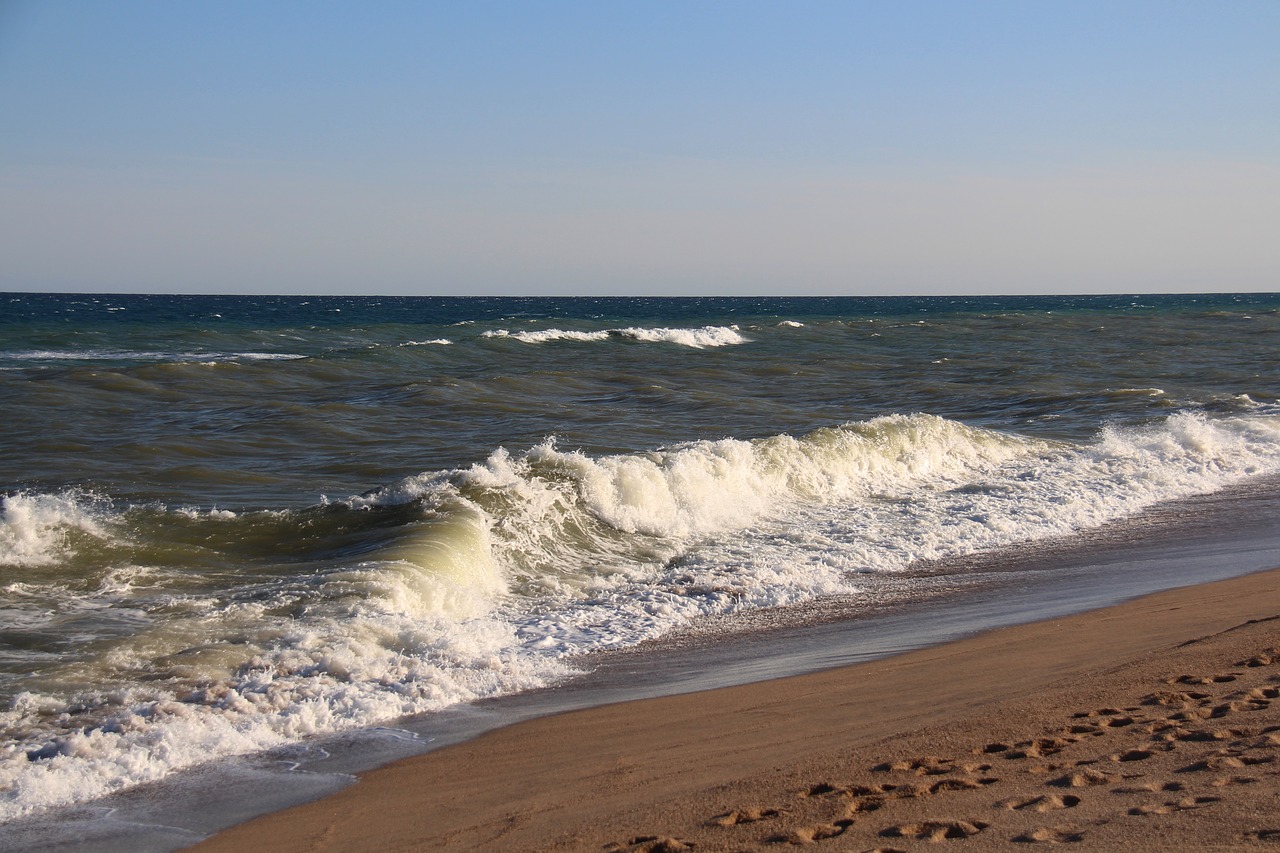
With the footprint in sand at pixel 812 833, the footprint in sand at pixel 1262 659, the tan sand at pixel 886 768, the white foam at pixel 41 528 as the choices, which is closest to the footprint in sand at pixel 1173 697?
the tan sand at pixel 886 768

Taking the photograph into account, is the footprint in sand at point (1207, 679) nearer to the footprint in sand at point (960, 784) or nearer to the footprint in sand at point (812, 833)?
the footprint in sand at point (960, 784)

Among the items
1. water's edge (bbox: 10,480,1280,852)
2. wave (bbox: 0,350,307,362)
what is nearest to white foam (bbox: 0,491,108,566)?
water's edge (bbox: 10,480,1280,852)

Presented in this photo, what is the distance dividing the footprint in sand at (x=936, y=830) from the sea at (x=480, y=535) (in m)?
2.45

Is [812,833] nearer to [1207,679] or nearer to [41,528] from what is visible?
[1207,679]

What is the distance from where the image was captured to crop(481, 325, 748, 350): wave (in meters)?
41.9

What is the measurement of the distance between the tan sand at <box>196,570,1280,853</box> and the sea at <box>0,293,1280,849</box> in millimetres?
639

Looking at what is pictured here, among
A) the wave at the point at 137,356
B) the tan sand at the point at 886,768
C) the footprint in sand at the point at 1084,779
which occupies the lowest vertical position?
the tan sand at the point at 886,768

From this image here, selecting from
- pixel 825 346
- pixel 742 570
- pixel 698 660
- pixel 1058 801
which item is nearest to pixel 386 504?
pixel 742 570

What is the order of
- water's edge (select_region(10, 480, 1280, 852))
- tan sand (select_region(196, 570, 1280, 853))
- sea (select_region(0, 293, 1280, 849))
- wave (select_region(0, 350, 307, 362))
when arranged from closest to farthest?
tan sand (select_region(196, 570, 1280, 853)), water's edge (select_region(10, 480, 1280, 852)), sea (select_region(0, 293, 1280, 849)), wave (select_region(0, 350, 307, 362))

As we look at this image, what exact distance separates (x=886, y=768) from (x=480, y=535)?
17.9ft

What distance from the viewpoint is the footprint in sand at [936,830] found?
3.59 m

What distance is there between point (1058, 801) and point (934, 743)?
36.3 inches

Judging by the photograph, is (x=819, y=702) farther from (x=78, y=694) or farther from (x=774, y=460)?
(x=774, y=460)

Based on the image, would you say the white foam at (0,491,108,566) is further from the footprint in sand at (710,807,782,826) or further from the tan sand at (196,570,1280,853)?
the footprint in sand at (710,807,782,826)
